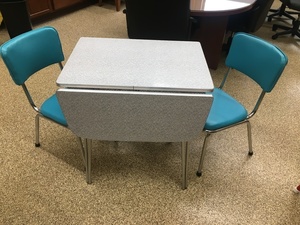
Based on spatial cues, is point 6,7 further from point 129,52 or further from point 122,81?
point 122,81

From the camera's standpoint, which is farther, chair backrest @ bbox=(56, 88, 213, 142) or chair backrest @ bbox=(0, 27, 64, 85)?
chair backrest @ bbox=(0, 27, 64, 85)

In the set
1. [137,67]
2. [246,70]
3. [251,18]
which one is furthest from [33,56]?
[251,18]

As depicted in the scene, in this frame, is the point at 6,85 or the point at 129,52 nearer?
the point at 129,52

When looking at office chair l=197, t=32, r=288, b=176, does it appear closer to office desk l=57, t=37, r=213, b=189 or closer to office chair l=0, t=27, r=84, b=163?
office desk l=57, t=37, r=213, b=189

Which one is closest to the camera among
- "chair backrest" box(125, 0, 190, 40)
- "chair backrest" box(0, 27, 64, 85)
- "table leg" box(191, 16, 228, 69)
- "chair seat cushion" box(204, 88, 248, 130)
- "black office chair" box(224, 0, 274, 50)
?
"chair backrest" box(0, 27, 64, 85)

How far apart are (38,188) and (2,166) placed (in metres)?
0.33

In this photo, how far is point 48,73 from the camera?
8.54ft

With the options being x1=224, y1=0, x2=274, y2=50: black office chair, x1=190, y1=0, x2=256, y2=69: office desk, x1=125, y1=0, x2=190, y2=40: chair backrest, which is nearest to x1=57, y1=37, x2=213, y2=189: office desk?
x1=125, y1=0, x2=190, y2=40: chair backrest

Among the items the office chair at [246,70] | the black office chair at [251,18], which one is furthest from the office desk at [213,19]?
the office chair at [246,70]

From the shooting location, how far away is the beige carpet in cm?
146

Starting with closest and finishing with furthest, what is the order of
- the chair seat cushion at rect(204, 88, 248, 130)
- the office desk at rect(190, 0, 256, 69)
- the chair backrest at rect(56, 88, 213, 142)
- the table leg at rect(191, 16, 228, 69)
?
the chair backrest at rect(56, 88, 213, 142)
the chair seat cushion at rect(204, 88, 248, 130)
the office desk at rect(190, 0, 256, 69)
the table leg at rect(191, 16, 228, 69)

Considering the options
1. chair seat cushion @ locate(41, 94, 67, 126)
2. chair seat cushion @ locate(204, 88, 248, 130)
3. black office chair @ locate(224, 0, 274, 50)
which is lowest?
chair seat cushion @ locate(204, 88, 248, 130)

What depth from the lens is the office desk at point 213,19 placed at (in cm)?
203

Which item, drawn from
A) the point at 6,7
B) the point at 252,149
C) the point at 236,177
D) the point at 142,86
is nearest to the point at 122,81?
the point at 142,86
